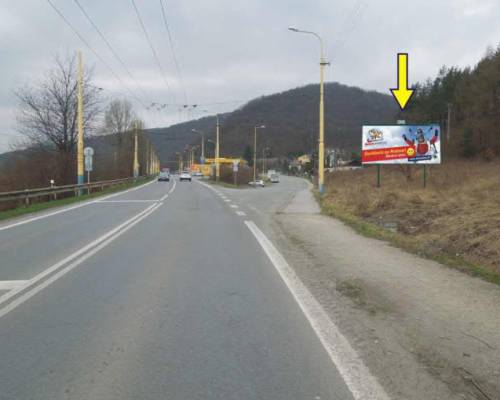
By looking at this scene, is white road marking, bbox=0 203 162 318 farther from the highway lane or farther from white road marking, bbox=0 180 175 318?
the highway lane

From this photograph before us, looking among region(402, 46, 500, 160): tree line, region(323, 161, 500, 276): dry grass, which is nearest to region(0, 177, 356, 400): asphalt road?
region(323, 161, 500, 276): dry grass

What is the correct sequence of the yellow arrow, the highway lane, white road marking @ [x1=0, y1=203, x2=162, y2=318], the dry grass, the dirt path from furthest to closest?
the yellow arrow
the dry grass
the highway lane
white road marking @ [x1=0, y1=203, x2=162, y2=318]
the dirt path

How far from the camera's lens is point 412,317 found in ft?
18.8

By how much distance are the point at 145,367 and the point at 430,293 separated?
4151 mm

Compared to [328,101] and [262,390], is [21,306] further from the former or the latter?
[328,101]

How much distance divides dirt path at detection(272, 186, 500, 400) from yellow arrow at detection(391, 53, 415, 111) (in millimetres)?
10674

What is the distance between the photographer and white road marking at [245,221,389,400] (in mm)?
3840

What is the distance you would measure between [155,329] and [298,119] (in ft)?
245

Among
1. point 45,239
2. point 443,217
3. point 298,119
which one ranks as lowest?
point 45,239

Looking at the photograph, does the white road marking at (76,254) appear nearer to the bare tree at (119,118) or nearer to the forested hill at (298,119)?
the forested hill at (298,119)

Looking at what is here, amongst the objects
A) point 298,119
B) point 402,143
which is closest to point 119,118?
point 298,119

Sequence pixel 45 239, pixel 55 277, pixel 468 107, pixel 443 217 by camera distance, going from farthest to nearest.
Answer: pixel 468 107
pixel 443 217
pixel 45 239
pixel 55 277

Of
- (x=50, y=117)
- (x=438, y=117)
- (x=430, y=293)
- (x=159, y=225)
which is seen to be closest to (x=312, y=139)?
(x=438, y=117)

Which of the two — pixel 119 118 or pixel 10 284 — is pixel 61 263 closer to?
pixel 10 284
